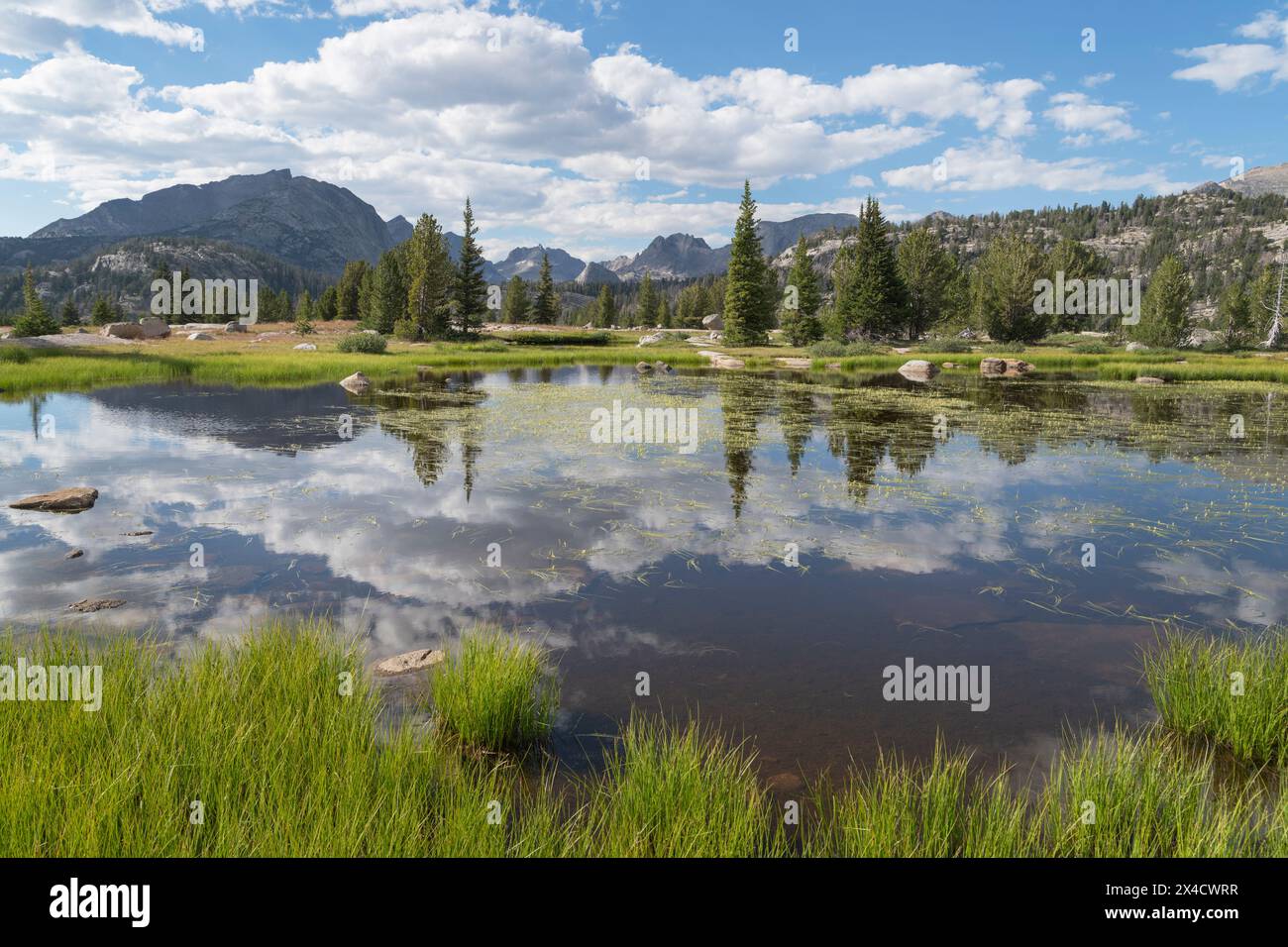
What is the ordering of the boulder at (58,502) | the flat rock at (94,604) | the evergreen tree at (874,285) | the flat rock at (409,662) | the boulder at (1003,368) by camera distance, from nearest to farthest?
1. the flat rock at (409,662)
2. the flat rock at (94,604)
3. the boulder at (58,502)
4. the boulder at (1003,368)
5. the evergreen tree at (874,285)

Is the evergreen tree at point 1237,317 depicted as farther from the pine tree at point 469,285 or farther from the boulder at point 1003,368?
the pine tree at point 469,285

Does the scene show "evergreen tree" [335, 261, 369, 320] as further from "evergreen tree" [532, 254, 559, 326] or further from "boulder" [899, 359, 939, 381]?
"boulder" [899, 359, 939, 381]

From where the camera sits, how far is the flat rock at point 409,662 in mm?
6434

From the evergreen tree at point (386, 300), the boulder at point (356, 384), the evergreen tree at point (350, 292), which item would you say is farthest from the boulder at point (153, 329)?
the evergreen tree at point (350, 292)

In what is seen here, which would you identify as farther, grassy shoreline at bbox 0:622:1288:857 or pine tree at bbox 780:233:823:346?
pine tree at bbox 780:233:823:346

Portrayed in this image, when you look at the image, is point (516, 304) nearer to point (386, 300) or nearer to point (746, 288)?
point (386, 300)

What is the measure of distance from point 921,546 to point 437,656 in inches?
298

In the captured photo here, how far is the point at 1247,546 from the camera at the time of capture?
35.2ft

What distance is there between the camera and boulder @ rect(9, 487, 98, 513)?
11.7 meters

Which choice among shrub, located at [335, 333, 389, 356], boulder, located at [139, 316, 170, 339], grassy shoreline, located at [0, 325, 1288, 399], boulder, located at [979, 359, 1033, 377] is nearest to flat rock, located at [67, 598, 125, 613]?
grassy shoreline, located at [0, 325, 1288, 399]

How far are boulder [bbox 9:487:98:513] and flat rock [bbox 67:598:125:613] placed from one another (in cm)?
512

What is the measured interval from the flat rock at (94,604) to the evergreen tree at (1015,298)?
7684cm

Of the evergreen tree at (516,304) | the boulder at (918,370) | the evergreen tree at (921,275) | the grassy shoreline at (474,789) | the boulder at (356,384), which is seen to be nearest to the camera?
the grassy shoreline at (474,789)
